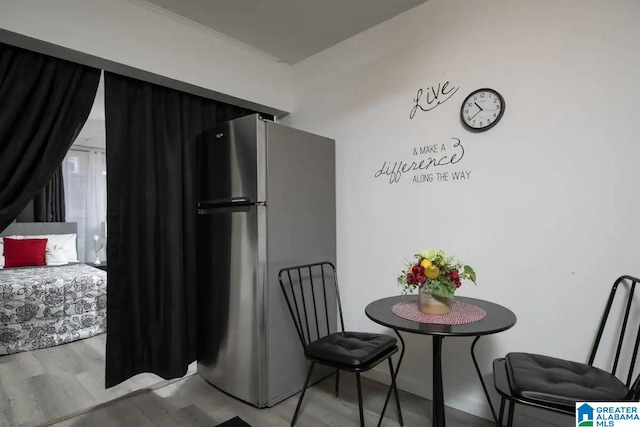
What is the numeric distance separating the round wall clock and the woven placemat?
Result: 1.08m

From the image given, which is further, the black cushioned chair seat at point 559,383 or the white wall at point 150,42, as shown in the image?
the white wall at point 150,42

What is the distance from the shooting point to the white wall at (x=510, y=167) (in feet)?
5.34

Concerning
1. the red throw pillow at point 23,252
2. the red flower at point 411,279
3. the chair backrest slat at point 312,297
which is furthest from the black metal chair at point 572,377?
the red throw pillow at point 23,252

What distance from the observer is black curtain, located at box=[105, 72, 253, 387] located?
7.39 feet

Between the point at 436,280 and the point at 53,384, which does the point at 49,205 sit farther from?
the point at 436,280

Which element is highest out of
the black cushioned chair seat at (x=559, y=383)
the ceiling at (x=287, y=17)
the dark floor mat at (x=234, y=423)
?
the ceiling at (x=287, y=17)

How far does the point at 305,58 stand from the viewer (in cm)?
302

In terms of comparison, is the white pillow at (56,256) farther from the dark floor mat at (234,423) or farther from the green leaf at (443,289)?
the green leaf at (443,289)

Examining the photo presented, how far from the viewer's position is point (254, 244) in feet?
7.13

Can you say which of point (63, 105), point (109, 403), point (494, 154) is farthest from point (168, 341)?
point (494, 154)

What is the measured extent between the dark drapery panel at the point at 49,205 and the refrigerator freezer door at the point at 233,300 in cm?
370

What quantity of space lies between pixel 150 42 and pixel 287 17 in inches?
37.8

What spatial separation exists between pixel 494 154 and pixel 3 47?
294cm

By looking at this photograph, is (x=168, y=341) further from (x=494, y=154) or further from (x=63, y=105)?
(x=494, y=154)
